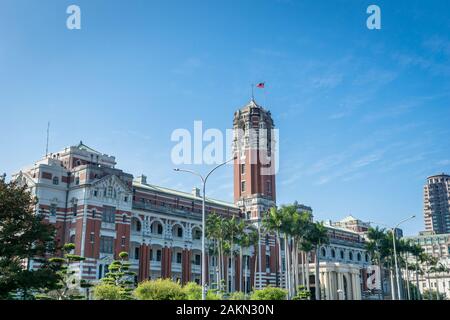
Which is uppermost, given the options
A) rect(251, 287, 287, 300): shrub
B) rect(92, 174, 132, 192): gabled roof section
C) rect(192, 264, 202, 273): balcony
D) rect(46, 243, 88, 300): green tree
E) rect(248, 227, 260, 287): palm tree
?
rect(92, 174, 132, 192): gabled roof section

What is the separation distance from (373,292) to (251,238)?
Answer: 2044 inches

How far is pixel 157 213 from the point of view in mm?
79438

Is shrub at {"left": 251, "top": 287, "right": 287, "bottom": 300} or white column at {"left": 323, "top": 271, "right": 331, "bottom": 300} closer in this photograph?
shrub at {"left": 251, "top": 287, "right": 287, "bottom": 300}

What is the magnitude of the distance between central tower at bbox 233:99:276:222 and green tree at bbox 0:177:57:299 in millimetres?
62958

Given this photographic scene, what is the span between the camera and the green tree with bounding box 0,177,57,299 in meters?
35.7

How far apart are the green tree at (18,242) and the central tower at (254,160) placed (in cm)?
6296

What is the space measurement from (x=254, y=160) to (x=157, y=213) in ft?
97.7

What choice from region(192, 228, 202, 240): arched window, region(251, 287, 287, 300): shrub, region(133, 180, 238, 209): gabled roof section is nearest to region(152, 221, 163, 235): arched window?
region(192, 228, 202, 240): arched window

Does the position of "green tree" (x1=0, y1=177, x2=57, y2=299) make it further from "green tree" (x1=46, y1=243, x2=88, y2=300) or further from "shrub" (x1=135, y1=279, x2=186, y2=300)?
"shrub" (x1=135, y1=279, x2=186, y2=300)

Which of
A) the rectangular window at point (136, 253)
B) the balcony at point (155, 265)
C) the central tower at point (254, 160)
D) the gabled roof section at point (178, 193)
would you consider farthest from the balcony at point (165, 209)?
the central tower at point (254, 160)

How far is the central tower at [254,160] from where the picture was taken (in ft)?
330
